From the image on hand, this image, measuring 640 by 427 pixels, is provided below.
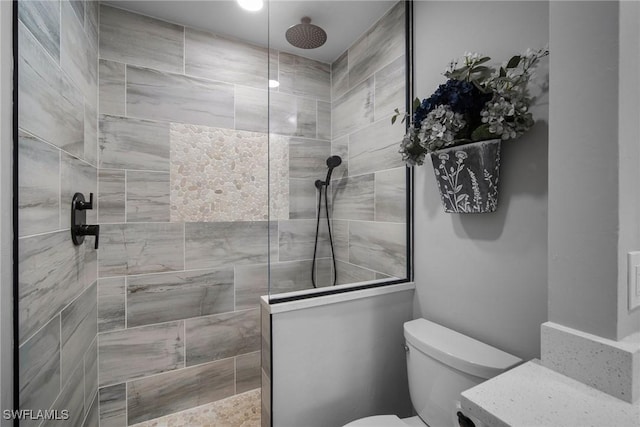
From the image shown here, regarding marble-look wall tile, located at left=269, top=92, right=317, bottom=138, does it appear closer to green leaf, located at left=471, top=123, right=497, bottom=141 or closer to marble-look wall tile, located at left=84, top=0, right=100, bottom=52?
green leaf, located at left=471, top=123, right=497, bottom=141

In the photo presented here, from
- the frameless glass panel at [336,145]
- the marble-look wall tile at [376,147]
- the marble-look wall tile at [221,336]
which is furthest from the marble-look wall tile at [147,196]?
the marble-look wall tile at [376,147]

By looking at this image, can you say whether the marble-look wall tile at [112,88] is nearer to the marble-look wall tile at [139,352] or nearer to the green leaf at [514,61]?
the marble-look wall tile at [139,352]

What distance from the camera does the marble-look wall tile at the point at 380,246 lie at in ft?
4.75

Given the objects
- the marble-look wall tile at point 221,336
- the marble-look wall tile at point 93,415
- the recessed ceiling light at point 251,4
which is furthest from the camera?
the marble-look wall tile at point 221,336

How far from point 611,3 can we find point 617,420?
2.78 ft

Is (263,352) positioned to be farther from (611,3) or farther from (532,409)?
(611,3)

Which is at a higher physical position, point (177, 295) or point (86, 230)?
point (86, 230)

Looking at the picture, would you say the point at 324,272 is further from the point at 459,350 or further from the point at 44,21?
the point at 44,21

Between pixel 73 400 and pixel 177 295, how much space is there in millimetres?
645

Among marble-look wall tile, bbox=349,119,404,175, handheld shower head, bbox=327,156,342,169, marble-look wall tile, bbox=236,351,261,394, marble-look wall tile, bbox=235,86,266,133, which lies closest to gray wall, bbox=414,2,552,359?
marble-look wall tile, bbox=349,119,404,175

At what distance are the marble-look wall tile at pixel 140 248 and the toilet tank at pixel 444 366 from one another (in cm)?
142

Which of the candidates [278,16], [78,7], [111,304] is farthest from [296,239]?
[78,7]

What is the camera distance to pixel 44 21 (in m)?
0.94

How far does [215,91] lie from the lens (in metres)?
1.84
